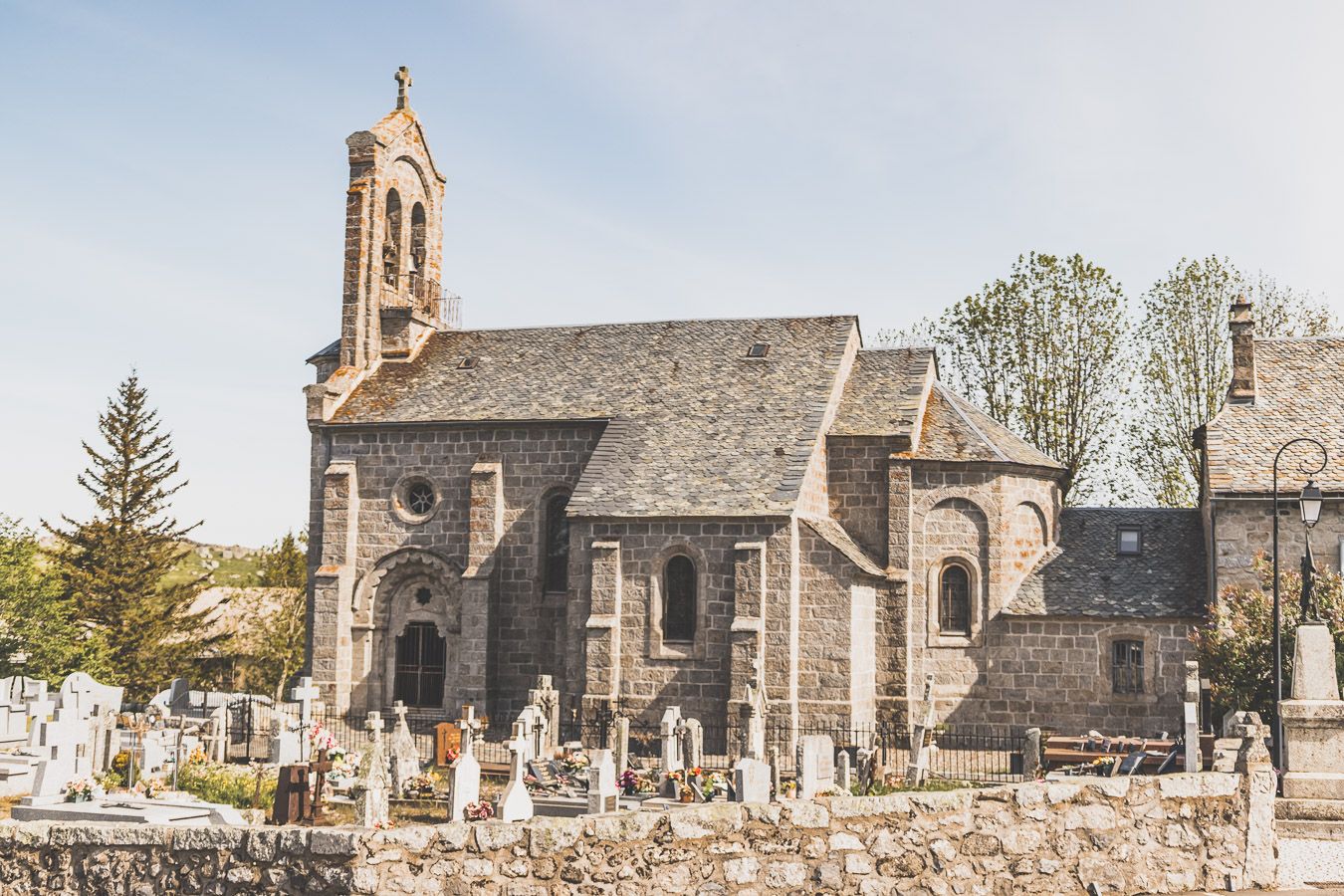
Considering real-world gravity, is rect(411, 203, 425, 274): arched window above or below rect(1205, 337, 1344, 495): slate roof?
above

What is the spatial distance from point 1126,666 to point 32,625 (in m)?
26.9

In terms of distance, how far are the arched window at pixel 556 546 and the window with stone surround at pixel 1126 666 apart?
41.4 feet

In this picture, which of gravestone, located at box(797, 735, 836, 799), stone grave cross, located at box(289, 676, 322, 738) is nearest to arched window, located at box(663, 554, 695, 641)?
stone grave cross, located at box(289, 676, 322, 738)

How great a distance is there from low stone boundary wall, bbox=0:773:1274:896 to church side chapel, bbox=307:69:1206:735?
1569cm

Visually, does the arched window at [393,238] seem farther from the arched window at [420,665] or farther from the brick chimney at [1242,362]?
the brick chimney at [1242,362]

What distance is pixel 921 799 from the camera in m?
9.80

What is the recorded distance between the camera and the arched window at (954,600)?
2888 centimetres

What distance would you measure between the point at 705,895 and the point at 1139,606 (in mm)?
21290

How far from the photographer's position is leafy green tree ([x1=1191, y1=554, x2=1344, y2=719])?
21.5m

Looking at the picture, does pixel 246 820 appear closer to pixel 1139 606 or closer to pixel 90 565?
pixel 1139 606

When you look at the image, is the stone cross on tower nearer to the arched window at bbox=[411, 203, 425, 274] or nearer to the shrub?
the arched window at bbox=[411, 203, 425, 274]

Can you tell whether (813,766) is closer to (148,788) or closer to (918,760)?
(918,760)

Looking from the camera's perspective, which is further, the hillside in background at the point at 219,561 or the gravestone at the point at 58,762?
the hillside in background at the point at 219,561

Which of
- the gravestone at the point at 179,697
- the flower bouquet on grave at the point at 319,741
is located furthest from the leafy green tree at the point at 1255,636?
the gravestone at the point at 179,697
